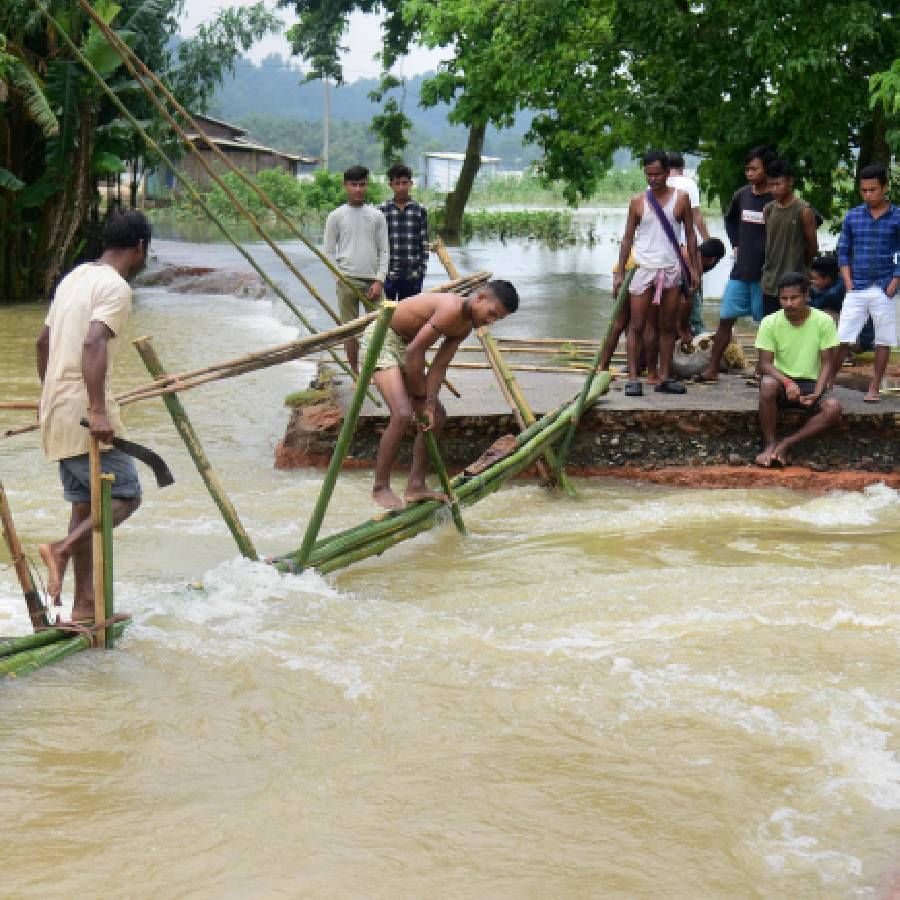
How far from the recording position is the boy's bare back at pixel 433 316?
5.79m

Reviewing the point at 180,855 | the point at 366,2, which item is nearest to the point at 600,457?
the point at 180,855

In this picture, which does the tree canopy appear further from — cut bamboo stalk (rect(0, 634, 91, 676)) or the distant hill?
the distant hill

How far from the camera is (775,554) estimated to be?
6.34 meters

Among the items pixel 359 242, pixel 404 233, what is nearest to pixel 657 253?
pixel 404 233

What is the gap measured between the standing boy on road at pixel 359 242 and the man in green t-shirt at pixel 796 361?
8.02ft

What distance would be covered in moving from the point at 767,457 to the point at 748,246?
4.70 ft

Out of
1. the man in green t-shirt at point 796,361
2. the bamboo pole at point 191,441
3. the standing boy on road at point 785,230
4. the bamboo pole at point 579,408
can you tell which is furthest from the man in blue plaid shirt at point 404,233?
the bamboo pole at point 191,441

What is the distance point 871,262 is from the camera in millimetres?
7594

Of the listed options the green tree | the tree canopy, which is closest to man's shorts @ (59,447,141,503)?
the tree canopy

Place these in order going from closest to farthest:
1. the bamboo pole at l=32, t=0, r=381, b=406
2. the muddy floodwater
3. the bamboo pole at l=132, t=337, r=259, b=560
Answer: the muddy floodwater < the bamboo pole at l=132, t=337, r=259, b=560 < the bamboo pole at l=32, t=0, r=381, b=406

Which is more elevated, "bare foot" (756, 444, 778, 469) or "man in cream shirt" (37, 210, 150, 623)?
"man in cream shirt" (37, 210, 150, 623)

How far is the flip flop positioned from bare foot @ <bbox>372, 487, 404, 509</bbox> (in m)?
2.64

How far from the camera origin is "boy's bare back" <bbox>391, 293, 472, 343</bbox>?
579cm

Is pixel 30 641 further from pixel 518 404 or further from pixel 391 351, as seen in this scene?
pixel 518 404
